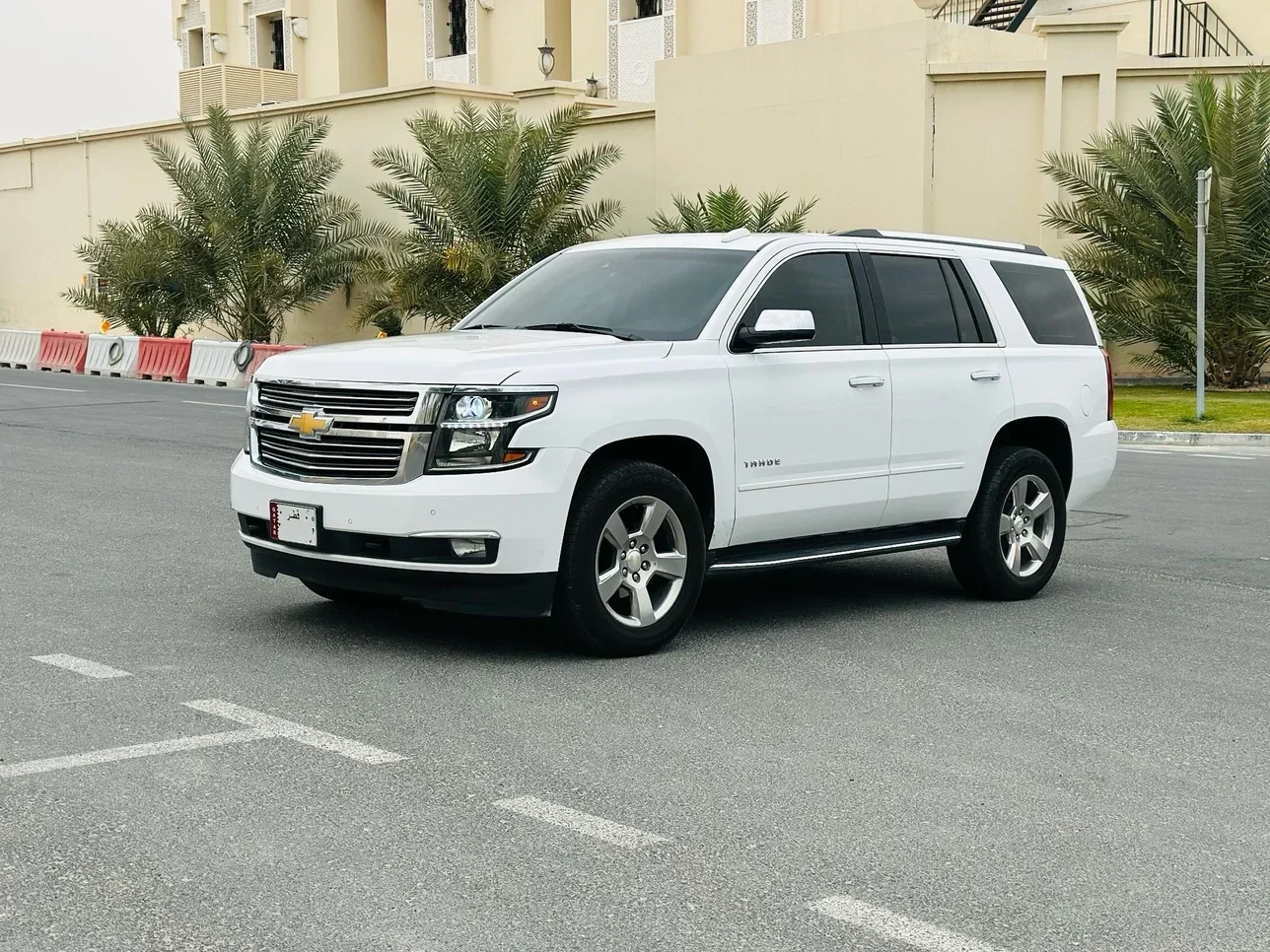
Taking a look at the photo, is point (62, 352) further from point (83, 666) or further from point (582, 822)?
point (582, 822)

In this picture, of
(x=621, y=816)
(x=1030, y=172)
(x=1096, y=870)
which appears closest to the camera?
(x=1096, y=870)

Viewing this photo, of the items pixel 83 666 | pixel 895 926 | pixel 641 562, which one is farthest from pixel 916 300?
pixel 895 926

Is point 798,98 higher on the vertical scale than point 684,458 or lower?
higher

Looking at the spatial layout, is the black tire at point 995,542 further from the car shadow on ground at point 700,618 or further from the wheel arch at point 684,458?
the wheel arch at point 684,458

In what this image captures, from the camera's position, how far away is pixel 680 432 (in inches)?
300

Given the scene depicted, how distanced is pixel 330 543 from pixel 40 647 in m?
1.41

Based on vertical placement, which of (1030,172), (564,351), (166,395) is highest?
Result: (1030,172)

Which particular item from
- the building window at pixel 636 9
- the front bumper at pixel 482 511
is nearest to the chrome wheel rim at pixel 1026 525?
the front bumper at pixel 482 511

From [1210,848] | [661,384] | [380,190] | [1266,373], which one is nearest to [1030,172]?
[1266,373]

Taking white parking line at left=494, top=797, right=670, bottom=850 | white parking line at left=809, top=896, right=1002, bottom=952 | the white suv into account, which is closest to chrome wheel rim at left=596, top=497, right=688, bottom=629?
the white suv

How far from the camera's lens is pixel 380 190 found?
3200 centimetres

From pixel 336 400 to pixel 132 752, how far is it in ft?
6.90

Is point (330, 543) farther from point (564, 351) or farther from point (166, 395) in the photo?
point (166, 395)

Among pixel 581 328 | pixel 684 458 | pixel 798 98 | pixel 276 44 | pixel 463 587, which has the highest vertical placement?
pixel 276 44
